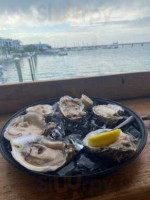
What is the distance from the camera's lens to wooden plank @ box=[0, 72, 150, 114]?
112 cm

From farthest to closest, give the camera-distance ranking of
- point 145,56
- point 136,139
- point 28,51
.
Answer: point 145,56
point 28,51
point 136,139

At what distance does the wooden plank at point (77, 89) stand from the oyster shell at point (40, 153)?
520 millimetres

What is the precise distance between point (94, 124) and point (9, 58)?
749 millimetres

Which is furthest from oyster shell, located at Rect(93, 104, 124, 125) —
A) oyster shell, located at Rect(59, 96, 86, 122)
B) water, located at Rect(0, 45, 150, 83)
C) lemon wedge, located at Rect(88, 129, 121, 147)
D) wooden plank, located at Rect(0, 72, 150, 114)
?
water, located at Rect(0, 45, 150, 83)

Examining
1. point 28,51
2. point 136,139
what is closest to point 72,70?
point 28,51

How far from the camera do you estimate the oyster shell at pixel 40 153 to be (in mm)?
551

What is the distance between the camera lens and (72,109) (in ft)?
2.76

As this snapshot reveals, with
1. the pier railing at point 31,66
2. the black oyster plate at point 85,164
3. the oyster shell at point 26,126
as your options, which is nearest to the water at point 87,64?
the pier railing at point 31,66

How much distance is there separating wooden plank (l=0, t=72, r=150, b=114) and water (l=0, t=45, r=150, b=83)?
9 cm

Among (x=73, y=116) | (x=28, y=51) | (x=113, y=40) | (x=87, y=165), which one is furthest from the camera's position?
(x=113, y=40)

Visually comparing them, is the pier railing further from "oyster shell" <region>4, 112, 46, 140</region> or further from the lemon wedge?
the lemon wedge

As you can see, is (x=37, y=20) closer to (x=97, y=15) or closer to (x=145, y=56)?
(x=97, y=15)

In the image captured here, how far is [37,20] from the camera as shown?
1.18 m

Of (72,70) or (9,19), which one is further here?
(72,70)
